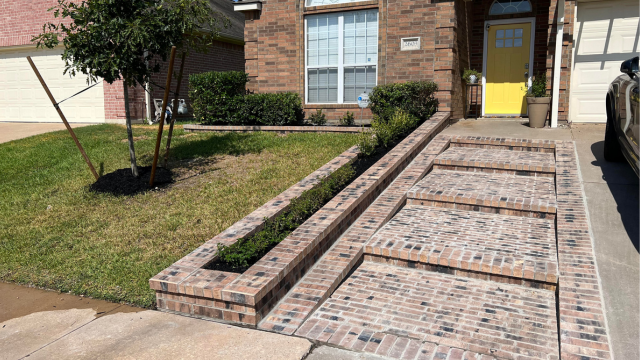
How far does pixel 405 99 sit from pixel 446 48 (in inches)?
60.0

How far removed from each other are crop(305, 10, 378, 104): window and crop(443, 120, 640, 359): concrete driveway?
357 centimetres

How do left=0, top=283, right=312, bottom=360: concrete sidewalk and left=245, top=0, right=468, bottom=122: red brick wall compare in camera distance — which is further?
left=245, top=0, right=468, bottom=122: red brick wall

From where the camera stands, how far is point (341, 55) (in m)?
11.3

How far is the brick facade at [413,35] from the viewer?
1019 cm

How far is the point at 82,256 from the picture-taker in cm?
504

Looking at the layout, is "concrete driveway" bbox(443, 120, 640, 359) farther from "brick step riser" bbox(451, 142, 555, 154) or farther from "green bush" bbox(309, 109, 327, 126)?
"green bush" bbox(309, 109, 327, 126)

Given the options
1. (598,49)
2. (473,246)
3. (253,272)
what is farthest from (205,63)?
(253,272)

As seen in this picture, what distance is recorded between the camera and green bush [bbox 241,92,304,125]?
10945 millimetres

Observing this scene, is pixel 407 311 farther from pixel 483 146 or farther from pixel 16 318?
pixel 483 146

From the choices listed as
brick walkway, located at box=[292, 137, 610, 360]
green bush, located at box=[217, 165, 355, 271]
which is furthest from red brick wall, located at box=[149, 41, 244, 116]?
brick walkway, located at box=[292, 137, 610, 360]

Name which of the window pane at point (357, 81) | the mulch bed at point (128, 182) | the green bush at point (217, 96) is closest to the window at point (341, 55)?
the window pane at point (357, 81)

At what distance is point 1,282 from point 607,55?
36.4ft

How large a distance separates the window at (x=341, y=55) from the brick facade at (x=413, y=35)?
0.61ft

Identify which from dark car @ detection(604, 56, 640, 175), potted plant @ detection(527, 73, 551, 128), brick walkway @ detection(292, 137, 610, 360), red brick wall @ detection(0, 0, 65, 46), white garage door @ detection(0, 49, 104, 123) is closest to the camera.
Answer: brick walkway @ detection(292, 137, 610, 360)
